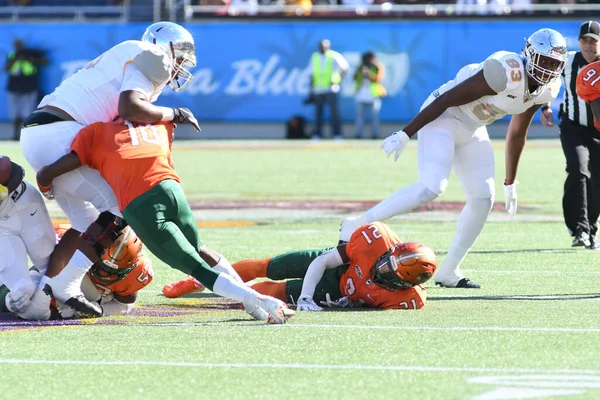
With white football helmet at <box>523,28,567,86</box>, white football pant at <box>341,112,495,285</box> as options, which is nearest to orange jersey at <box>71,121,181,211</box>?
white football pant at <box>341,112,495,285</box>

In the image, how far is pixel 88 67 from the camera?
21.2 ft

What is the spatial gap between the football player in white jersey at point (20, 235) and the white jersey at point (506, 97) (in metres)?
2.61

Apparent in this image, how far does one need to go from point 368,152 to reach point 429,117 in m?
13.6

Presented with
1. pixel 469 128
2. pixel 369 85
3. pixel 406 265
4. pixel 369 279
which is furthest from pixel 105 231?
pixel 369 85

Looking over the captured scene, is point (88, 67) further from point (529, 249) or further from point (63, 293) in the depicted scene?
point (529, 249)

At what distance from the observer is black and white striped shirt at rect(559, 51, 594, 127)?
908 centimetres

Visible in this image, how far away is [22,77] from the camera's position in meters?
24.1

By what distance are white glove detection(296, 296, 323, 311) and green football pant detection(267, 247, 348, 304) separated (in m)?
0.15

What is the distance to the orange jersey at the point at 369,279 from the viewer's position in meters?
6.08

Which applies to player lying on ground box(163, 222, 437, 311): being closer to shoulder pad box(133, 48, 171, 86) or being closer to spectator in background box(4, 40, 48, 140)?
shoulder pad box(133, 48, 171, 86)

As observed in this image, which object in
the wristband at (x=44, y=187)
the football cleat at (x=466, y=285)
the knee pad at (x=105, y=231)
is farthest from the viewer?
the football cleat at (x=466, y=285)

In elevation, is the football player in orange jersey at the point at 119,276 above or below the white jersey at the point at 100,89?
below

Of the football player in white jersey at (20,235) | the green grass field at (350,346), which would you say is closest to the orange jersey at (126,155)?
the football player in white jersey at (20,235)

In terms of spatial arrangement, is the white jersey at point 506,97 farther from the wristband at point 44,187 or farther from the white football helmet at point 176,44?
the wristband at point 44,187
